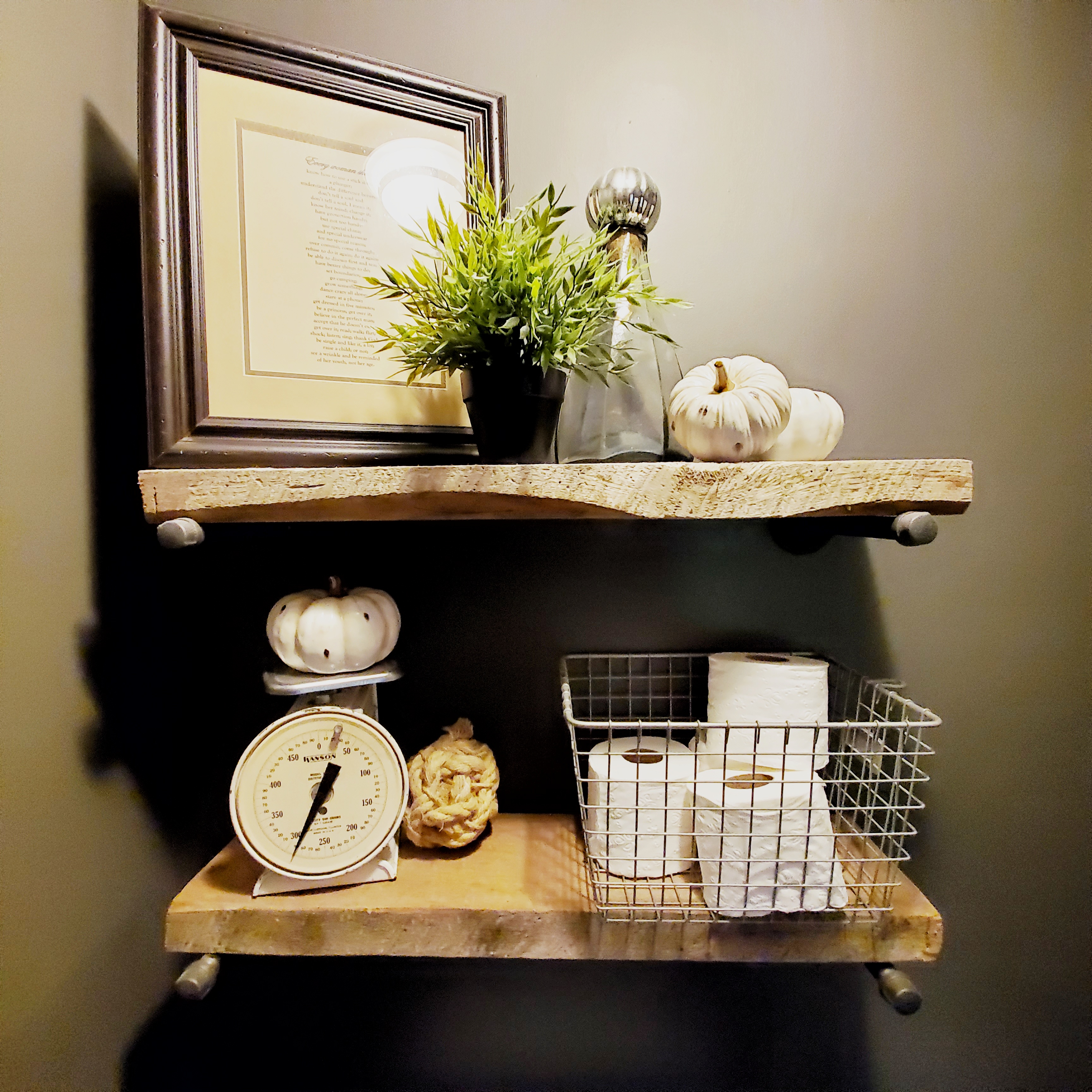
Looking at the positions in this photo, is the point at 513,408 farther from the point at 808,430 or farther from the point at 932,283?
the point at 932,283

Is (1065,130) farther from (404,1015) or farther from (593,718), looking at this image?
(404,1015)

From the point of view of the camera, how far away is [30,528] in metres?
0.55

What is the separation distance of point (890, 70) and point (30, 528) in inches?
43.0

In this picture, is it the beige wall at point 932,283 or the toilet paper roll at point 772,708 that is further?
the beige wall at point 932,283

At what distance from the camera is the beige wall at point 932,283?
72 centimetres

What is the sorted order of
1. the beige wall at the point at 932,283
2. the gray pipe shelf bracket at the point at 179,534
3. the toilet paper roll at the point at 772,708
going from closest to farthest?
the gray pipe shelf bracket at the point at 179,534
the toilet paper roll at the point at 772,708
the beige wall at the point at 932,283

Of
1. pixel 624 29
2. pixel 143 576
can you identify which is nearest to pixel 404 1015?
pixel 143 576

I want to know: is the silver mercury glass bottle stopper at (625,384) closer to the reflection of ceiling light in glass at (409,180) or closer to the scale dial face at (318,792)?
the reflection of ceiling light in glass at (409,180)

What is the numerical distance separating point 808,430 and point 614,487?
0.74ft

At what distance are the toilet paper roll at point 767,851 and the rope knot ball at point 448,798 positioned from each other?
229 mm

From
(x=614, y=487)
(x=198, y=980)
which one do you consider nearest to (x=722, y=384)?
(x=614, y=487)

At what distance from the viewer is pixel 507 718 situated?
760mm

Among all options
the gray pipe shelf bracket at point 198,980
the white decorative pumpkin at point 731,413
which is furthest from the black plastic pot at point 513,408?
the gray pipe shelf bracket at point 198,980

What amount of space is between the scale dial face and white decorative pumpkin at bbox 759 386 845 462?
495 mm
